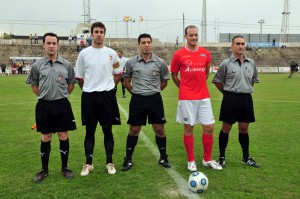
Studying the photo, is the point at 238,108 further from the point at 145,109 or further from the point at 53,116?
the point at 53,116

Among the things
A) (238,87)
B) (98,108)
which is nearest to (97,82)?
(98,108)

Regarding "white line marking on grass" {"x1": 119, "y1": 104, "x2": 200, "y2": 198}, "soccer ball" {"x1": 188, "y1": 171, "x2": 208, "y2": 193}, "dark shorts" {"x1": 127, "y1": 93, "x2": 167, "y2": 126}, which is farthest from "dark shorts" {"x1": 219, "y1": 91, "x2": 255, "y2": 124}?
"soccer ball" {"x1": 188, "y1": 171, "x2": 208, "y2": 193}

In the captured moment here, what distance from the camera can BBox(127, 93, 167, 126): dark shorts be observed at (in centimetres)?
501

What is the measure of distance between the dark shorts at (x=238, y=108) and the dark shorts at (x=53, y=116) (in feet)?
8.20

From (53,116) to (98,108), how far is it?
0.66 m

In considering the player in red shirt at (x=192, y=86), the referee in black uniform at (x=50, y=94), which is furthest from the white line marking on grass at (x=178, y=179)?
the referee in black uniform at (x=50, y=94)

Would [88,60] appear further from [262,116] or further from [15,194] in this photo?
[262,116]

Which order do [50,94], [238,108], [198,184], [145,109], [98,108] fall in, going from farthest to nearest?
[238,108], [145,109], [98,108], [50,94], [198,184]

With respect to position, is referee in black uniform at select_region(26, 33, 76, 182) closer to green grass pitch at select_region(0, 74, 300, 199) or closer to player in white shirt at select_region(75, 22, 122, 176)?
player in white shirt at select_region(75, 22, 122, 176)

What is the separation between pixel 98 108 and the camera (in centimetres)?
482

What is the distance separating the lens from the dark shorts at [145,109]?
5.01m

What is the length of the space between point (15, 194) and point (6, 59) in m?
40.5

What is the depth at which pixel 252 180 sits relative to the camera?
4.55 m

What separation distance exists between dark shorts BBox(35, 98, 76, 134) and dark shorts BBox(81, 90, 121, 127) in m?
0.25
